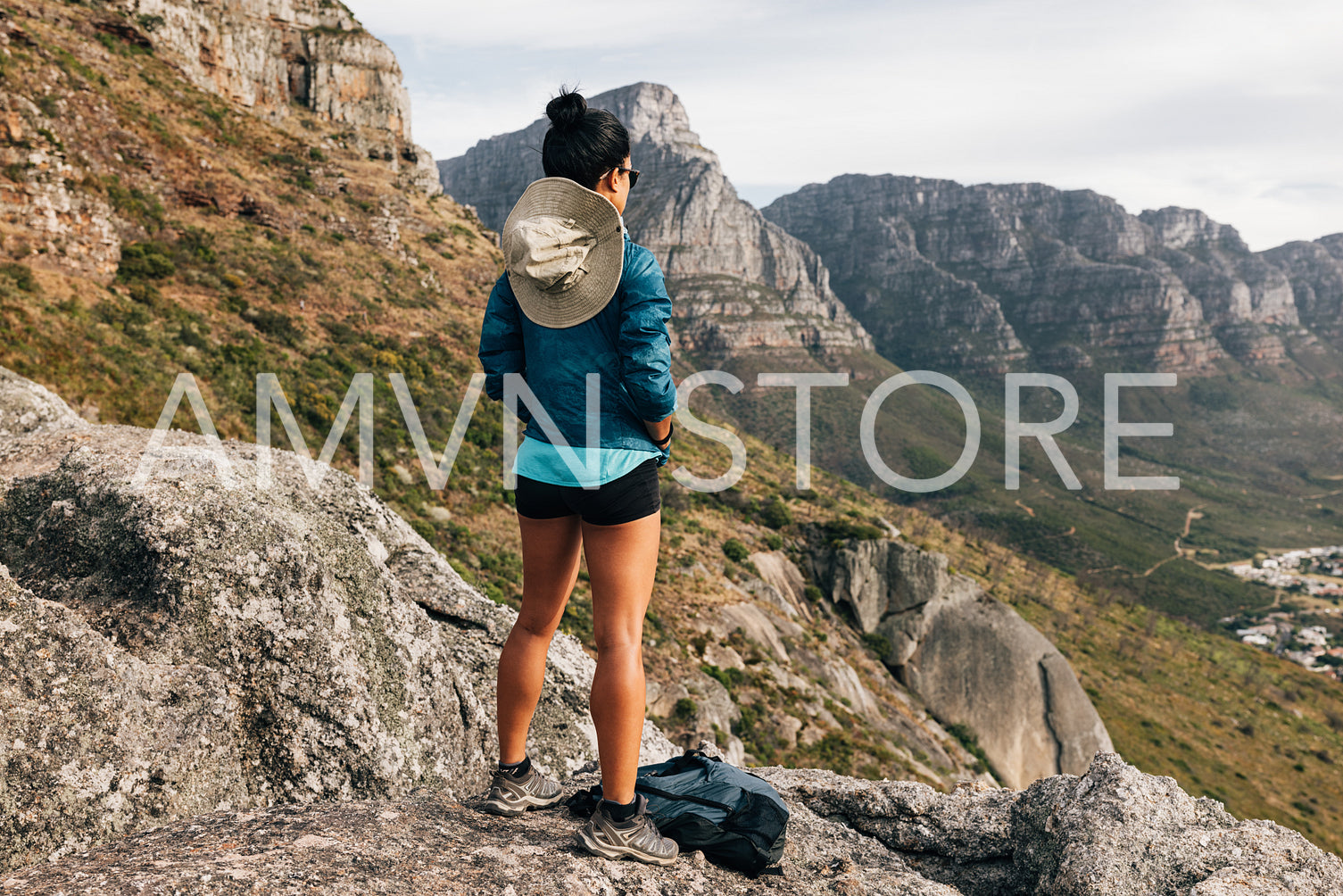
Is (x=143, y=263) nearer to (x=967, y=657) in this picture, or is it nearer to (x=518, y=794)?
(x=518, y=794)

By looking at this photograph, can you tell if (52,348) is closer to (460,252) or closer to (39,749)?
(39,749)

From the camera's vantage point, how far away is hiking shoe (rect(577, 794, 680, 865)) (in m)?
2.68

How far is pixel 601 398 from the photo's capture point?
2.71 meters

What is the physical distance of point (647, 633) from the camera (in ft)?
54.5

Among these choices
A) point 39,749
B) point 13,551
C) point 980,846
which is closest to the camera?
point 39,749

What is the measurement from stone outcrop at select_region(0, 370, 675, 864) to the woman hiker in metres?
1.43

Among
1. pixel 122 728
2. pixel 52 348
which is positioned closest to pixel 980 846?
pixel 122 728

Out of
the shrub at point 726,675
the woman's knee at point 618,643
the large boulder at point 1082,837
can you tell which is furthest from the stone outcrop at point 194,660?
the shrub at point 726,675

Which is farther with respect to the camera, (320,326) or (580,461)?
(320,326)

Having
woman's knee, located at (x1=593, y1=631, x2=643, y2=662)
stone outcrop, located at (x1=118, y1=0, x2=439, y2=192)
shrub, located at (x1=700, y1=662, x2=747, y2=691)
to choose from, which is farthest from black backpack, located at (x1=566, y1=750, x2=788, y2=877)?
stone outcrop, located at (x1=118, y1=0, x2=439, y2=192)

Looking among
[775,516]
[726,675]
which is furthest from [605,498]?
[775,516]

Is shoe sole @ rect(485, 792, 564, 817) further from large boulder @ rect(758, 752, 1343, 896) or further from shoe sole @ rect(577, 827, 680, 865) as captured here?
large boulder @ rect(758, 752, 1343, 896)

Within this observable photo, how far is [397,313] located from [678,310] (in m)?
155

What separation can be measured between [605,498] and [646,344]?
64cm
